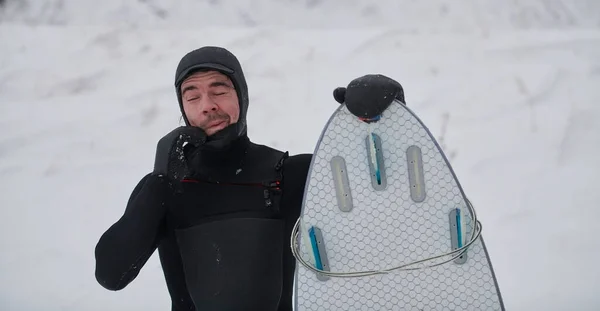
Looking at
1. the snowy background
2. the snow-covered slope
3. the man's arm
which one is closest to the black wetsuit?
the man's arm

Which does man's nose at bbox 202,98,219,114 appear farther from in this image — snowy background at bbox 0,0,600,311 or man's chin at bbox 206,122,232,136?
snowy background at bbox 0,0,600,311

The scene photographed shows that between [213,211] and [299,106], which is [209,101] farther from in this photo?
[299,106]

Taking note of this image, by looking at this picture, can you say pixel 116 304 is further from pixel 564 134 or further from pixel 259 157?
pixel 564 134

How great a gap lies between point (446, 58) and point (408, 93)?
0.43 meters

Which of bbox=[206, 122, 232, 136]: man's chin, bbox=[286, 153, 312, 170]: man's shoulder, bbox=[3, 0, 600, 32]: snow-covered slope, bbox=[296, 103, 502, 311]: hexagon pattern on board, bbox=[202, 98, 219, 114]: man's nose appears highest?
bbox=[3, 0, 600, 32]: snow-covered slope

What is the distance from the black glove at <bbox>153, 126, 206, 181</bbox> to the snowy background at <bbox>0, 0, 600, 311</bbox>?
6.38 feet

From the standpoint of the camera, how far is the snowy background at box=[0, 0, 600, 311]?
3.62 m

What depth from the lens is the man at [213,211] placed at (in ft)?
5.58

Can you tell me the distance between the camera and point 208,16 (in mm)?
4738

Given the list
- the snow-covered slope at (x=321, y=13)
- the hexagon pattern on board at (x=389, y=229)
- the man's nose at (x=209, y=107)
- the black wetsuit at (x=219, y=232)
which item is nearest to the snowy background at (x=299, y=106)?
the snow-covered slope at (x=321, y=13)

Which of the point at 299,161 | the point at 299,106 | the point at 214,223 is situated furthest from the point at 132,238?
the point at 299,106

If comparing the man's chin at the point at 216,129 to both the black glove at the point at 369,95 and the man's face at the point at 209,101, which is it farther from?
the black glove at the point at 369,95

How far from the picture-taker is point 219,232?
1751mm

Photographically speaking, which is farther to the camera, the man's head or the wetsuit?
the man's head
